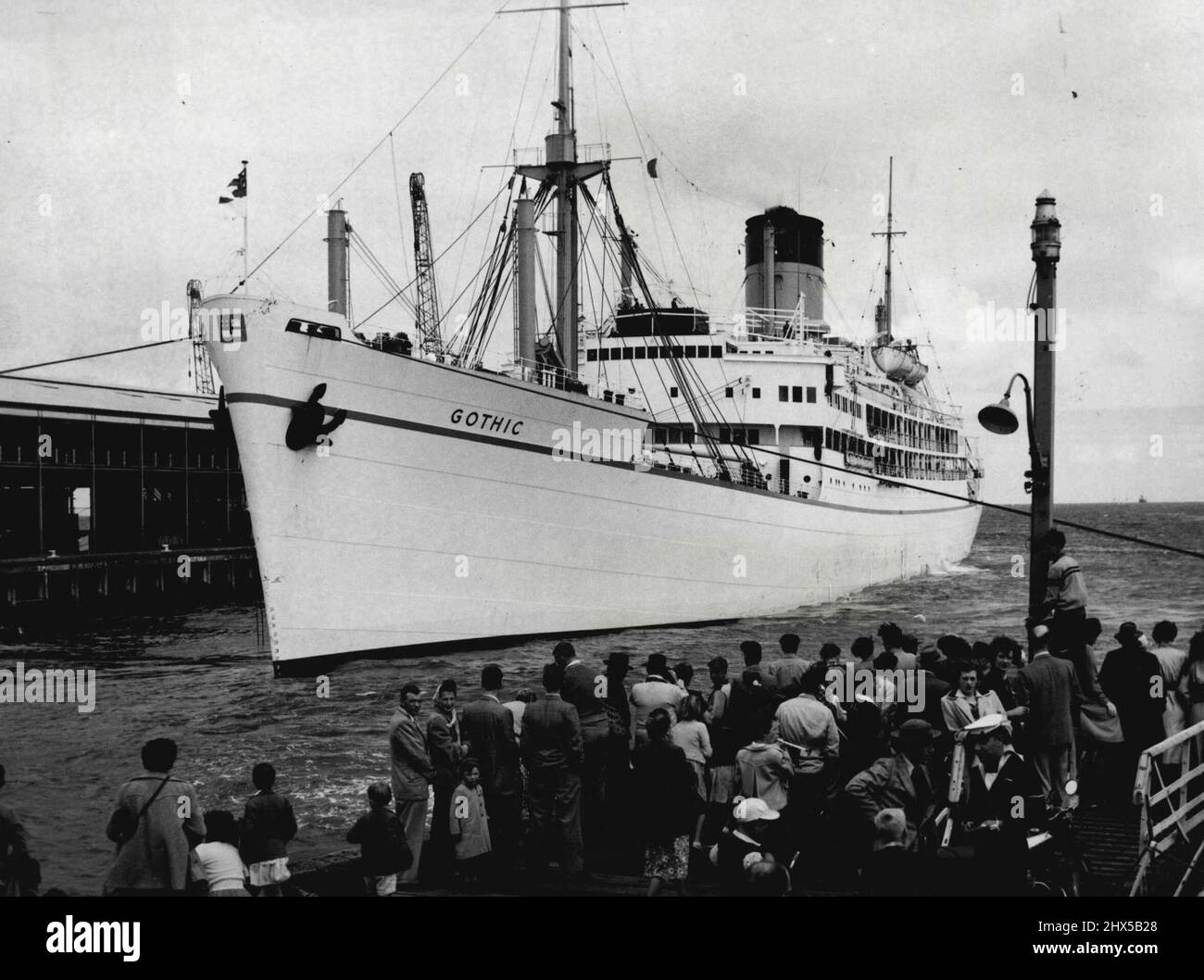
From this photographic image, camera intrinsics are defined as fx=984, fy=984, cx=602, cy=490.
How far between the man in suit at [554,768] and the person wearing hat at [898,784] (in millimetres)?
1780

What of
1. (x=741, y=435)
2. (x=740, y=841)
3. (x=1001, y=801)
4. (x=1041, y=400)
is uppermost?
(x=741, y=435)

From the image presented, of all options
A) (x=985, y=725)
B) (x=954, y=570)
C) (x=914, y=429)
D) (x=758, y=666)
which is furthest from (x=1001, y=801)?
(x=954, y=570)

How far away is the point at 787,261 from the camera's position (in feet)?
108

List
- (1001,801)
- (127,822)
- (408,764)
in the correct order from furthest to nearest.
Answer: (408,764), (1001,801), (127,822)

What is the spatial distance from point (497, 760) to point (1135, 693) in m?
4.75

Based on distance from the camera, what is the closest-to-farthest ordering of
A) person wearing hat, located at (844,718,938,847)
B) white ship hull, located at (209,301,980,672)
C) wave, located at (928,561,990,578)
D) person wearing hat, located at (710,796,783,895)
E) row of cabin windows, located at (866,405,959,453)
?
person wearing hat, located at (710,796,783,895) < person wearing hat, located at (844,718,938,847) < white ship hull, located at (209,301,980,672) < row of cabin windows, located at (866,405,959,453) < wave, located at (928,561,990,578)

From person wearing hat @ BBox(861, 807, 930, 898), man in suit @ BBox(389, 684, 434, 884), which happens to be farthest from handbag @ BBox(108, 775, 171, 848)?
person wearing hat @ BBox(861, 807, 930, 898)

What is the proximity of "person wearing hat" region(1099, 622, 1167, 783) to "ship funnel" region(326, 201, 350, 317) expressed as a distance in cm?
1803

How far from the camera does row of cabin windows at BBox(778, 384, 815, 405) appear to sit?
26.9m

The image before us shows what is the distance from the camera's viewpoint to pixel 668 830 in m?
6.21

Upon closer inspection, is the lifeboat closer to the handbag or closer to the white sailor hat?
the white sailor hat

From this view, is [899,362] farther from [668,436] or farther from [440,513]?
[440,513]
